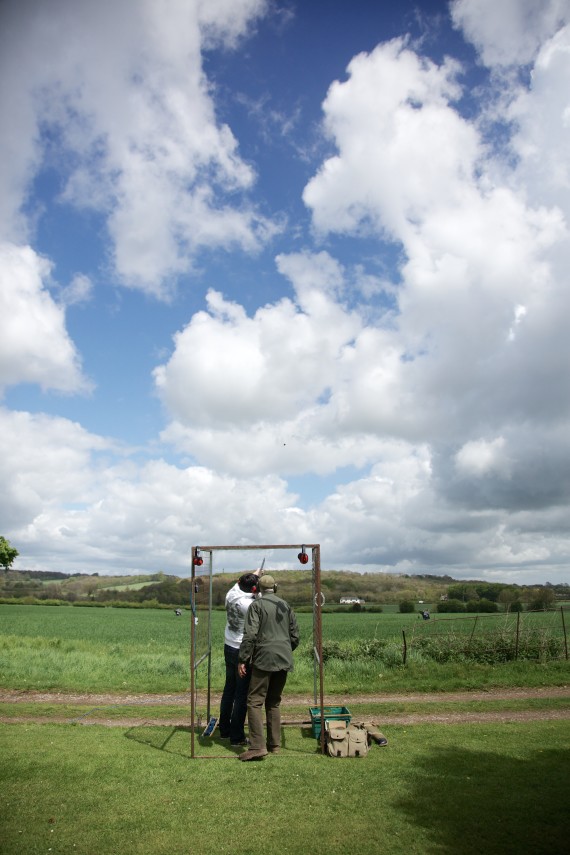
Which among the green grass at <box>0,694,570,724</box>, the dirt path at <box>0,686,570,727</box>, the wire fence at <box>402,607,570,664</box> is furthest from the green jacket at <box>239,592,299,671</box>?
the wire fence at <box>402,607,570,664</box>

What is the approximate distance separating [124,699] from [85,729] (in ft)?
13.6

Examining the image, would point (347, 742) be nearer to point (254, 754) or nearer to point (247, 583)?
point (254, 754)

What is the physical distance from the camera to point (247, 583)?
9539 mm

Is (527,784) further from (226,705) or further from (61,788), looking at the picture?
(61,788)

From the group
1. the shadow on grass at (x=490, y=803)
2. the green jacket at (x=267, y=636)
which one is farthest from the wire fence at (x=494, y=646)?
the green jacket at (x=267, y=636)

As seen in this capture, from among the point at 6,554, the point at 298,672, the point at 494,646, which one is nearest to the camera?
the point at 298,672

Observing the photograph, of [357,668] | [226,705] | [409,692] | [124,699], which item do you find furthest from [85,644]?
[226,705]

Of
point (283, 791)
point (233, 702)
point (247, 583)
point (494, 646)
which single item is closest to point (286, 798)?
point (283, 791)

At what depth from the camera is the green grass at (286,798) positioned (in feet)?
17.1

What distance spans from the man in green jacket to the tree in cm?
5724

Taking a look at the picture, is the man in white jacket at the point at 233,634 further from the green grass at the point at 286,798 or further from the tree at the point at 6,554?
the tree at the point at 6,554

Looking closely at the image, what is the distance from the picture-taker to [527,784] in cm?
680

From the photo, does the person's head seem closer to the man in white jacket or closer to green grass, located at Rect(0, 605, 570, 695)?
the man in white jacket

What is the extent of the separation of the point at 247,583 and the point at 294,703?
217 inches
